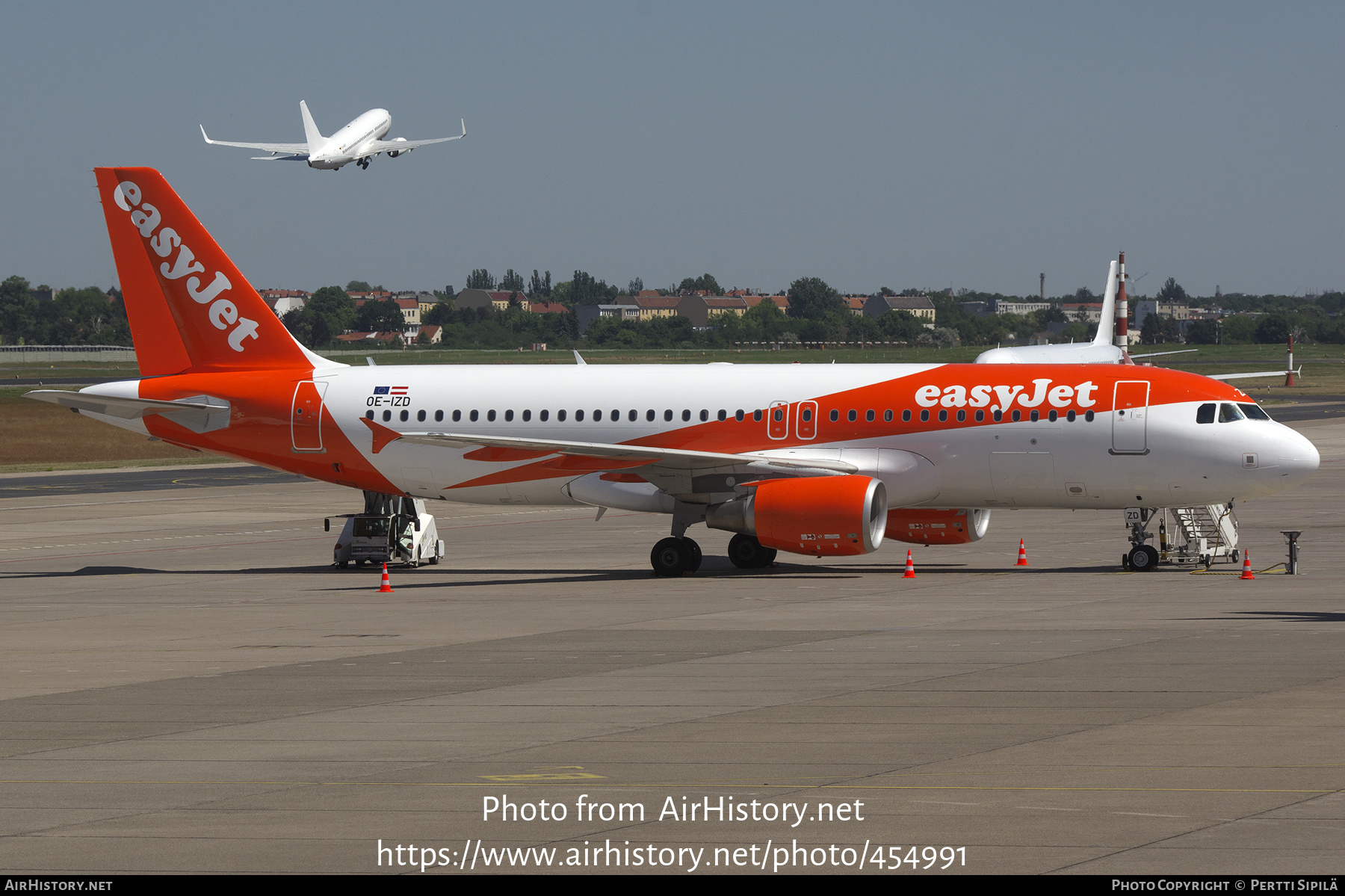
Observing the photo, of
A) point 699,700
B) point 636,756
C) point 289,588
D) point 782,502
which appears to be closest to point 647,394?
point 782,502

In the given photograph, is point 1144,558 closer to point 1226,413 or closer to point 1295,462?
point 1226,413

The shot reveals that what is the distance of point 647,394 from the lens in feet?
120

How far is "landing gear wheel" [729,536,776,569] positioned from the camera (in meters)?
36.3

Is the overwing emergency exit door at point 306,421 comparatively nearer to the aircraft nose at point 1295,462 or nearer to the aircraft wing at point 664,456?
the aircraft wing at point 664,456

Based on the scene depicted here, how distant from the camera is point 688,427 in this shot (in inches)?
1419

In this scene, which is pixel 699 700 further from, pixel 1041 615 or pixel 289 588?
pixel 289 588

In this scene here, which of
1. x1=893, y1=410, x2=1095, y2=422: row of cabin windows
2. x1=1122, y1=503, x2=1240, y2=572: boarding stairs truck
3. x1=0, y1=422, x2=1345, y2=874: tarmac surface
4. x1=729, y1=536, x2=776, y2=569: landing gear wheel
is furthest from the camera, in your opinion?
x1=729, y1=536, x2=776, y2=569: landing gear wheel

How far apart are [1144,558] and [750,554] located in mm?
8375

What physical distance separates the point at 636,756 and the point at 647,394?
67.5 ft

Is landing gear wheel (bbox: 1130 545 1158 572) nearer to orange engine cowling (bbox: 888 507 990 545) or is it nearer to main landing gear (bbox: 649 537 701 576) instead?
orange engine cowling (bbox: 888 507 990 545)

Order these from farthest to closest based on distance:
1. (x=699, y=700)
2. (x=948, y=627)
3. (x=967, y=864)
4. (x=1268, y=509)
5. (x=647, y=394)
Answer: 1. (x=1268, y=509)
2. (x=647, y=394)
3. (x=948, y=627)
4. (x=699, y=700)
5. (x=967, y=864)

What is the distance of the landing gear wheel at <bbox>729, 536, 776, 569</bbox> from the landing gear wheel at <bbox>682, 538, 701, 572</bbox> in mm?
1324

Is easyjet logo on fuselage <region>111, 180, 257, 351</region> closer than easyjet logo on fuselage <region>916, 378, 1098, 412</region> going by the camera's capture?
No

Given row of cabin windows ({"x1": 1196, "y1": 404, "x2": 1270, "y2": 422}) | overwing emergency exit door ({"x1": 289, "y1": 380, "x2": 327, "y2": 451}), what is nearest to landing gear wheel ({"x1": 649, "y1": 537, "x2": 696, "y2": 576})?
overwing emergency exit door ({"x1": 289, "y1": 380, "x2": 327, "y2": 451})
